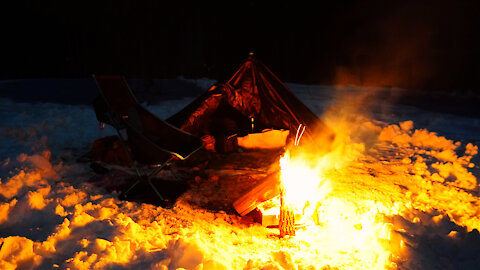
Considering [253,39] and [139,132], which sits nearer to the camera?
[139,132]

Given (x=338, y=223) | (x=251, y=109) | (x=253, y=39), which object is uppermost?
(x=253, y=39)

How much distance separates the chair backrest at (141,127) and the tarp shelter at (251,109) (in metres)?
0.53

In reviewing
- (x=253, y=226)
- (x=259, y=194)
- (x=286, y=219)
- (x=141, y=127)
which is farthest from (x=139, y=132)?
(x=286, y=219)

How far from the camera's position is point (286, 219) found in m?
2.81

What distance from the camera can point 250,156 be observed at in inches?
200

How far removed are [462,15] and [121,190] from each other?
1195 cm

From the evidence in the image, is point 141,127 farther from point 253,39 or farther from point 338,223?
point 253,39

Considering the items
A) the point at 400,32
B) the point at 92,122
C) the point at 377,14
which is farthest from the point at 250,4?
the point at 92,122

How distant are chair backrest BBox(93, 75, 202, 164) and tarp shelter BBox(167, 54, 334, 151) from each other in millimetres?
528

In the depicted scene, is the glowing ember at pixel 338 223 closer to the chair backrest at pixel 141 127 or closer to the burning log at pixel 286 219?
the burning log at pixel 286 219

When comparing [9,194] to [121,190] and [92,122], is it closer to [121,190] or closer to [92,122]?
[121,190]

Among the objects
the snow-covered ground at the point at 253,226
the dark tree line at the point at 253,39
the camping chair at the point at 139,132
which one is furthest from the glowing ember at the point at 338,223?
the dark tree line at the point at 253,39

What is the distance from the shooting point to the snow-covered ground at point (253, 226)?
2211mm

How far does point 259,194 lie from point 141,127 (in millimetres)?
2276
